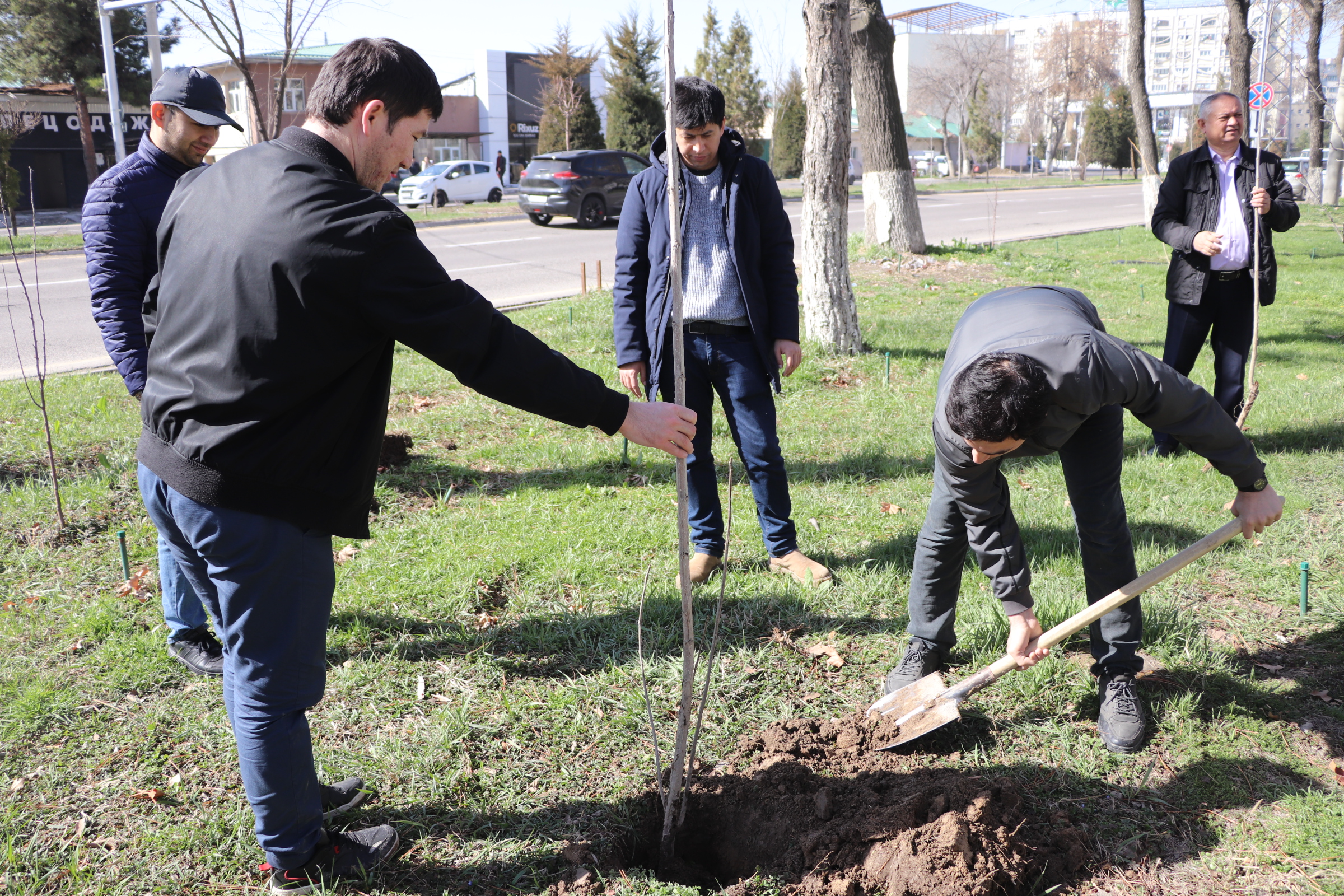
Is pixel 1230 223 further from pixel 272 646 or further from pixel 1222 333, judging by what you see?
pixel 272 646

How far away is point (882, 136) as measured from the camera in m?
11.8

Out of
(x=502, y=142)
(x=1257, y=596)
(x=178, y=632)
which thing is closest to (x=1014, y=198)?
(x=502, y=142)

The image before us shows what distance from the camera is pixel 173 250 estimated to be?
2.02 m

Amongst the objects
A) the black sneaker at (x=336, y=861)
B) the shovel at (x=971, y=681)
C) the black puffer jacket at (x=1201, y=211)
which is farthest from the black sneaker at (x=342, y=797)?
the black puffer jacket at (x=1201, y=211)

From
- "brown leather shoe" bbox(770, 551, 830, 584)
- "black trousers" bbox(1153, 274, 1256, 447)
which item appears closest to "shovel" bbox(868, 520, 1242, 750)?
"brown leather shoe" bbox(770, 551, 830, 584)

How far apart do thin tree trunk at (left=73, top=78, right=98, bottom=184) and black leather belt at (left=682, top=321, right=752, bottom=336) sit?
2942 cm

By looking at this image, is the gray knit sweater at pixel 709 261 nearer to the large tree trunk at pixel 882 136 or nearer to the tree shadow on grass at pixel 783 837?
the tree shadow on grass at pixel 783 837

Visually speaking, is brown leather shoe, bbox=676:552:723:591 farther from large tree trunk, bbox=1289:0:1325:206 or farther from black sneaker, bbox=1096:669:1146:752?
large tree trunk, bbox=1289:0:1325:206

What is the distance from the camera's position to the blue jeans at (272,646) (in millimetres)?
2037

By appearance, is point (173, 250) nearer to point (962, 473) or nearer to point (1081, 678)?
point (962, 473)

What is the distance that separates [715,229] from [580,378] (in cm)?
178

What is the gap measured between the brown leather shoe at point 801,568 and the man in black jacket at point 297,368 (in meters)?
1.85

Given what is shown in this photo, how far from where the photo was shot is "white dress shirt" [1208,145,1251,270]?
16.1ft

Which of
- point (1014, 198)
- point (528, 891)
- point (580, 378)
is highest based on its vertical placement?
point (1014, 198)
